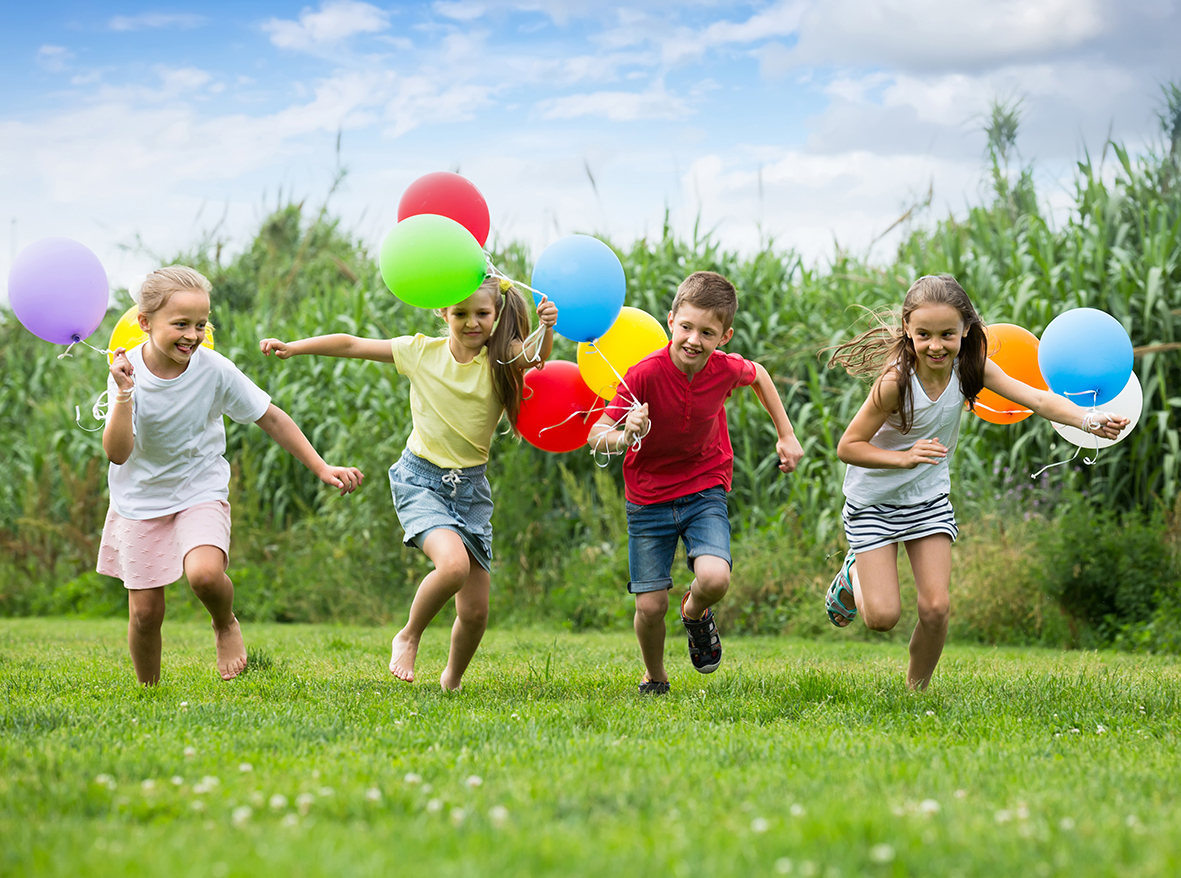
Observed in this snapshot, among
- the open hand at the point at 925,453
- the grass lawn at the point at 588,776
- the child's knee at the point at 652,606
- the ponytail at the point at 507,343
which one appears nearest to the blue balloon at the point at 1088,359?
the open hand at the point at 925,453

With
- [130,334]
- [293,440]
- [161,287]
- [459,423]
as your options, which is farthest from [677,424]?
[130,334]

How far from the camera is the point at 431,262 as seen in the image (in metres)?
4.29

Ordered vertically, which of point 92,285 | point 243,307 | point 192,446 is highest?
point 243,307

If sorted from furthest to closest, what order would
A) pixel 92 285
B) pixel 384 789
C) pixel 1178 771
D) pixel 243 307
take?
pixel 243 307, pixel 92 285, pixel 1178 771, pixel 384 789

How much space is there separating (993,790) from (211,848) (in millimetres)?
1933

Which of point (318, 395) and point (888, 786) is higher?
point (318, 395)

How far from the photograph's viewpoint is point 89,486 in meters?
10.9

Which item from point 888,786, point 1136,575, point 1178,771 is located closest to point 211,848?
point 888,786

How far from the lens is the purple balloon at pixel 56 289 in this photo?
15.2 ft

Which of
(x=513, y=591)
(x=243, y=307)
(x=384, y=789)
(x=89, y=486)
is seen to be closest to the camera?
(x=384, y=789)

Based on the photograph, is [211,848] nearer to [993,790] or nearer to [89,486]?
[993,790]

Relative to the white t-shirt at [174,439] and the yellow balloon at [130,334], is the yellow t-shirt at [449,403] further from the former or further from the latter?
the yellow balloon at [130,334]

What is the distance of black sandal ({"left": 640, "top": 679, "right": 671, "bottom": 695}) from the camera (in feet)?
15.8

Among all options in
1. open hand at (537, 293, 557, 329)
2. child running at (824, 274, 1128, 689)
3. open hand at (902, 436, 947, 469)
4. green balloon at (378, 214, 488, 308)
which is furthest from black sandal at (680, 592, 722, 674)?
green balloon at (378, 214, 488, 308)
